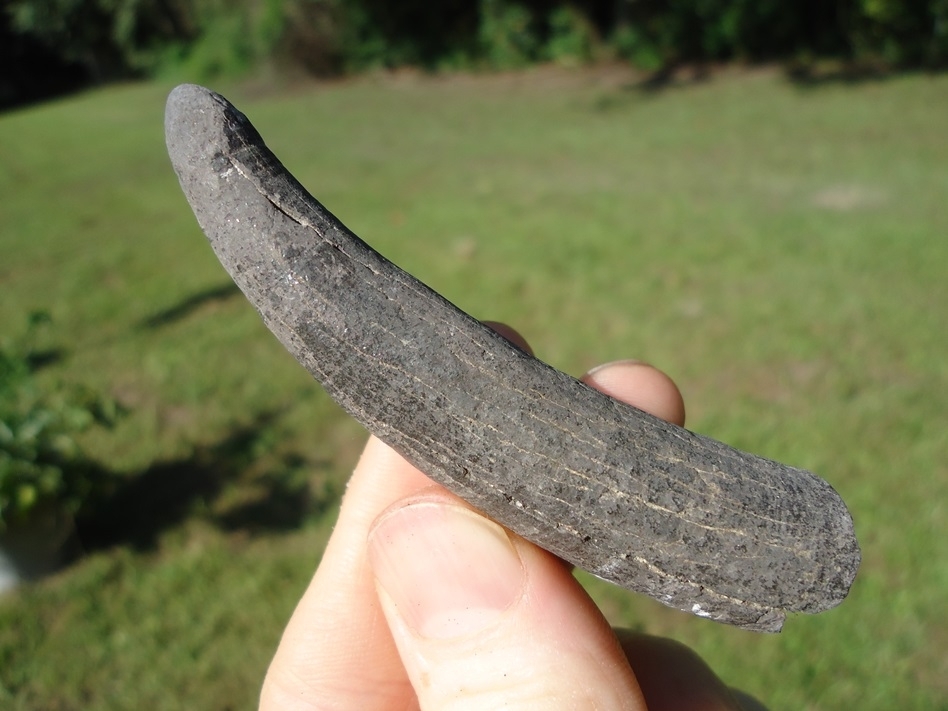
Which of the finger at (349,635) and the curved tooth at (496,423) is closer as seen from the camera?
the curved tooth at (496,423)

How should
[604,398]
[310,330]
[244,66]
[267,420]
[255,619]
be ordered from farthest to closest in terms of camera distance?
[244,66]
[267,420]
[255,619]
[604,398]
[310,330]

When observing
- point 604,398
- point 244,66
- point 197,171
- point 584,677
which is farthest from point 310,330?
point 244,66

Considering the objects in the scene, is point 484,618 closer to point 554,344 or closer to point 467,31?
point 554,344

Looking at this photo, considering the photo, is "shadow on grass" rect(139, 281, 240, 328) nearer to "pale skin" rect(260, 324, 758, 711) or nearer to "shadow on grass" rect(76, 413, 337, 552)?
"shadow on grass" rect(76, 413, 337, 552)

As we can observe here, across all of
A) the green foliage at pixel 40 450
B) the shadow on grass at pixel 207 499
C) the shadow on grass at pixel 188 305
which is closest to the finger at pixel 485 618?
the shadow on grass at pixel 207 499

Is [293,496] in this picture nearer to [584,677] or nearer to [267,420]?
[267,420]

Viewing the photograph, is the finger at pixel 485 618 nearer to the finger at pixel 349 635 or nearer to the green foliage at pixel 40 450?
the finger at pixel 349 635

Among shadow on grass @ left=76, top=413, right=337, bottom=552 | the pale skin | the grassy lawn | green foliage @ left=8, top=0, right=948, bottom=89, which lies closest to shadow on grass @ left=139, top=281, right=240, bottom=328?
the grassy lawn
